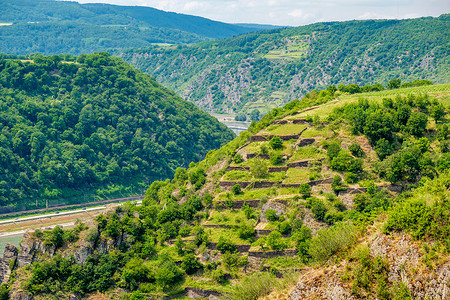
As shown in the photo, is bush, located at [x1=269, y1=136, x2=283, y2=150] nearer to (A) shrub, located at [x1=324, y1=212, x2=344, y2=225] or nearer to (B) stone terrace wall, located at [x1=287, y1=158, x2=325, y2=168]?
(B) stone terrace wall, located at [x1=287, y1=158, x2=325, y2=168]

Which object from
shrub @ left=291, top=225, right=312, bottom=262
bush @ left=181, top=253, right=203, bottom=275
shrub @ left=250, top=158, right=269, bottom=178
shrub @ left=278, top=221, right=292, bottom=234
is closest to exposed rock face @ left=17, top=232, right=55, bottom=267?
bush @ left=181, top=253, right=203, bottom=275

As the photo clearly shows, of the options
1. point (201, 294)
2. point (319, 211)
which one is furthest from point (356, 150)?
point (201, 294)

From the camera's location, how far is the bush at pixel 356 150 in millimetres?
73750

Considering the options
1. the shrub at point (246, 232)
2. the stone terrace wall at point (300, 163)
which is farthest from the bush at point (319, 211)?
the stone terrace wall at point (300, 163)

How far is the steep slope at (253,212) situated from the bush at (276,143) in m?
0.16

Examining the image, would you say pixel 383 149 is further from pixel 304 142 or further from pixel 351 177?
pixel 304 142

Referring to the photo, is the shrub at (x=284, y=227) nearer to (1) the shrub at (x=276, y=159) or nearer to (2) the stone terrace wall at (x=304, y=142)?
(1) the shrub at (x=276, y=159)

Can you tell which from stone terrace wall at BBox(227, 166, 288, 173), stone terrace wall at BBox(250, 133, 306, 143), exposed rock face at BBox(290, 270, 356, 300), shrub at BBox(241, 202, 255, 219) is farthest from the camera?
stone terrace wall at BBox(250, 133, 306, 143)

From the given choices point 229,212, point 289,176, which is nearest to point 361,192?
point 289,176

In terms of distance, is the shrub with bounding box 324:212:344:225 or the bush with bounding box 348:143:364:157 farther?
the bush with bounding box 348:143:364:157

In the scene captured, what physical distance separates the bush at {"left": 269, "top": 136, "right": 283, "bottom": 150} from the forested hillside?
272ft

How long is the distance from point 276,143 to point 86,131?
101734 mm

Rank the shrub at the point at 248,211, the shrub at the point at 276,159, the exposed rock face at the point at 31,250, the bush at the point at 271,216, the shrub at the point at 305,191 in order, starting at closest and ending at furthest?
the exposed rock face at the point at 31,250 → the bush at the point at 271,216 → the shrub at the point at 305,191 → the shrub at the point at 248,211 → the shrub at the point at 276,159

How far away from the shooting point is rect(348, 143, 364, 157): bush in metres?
73.8
